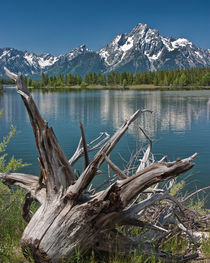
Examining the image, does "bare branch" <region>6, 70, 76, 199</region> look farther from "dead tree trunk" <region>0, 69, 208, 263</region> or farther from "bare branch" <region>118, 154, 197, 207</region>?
"bare branch" <region>118, 154, 197, 207</region>

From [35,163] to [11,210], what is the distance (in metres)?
12.0

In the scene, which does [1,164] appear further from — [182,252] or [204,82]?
[204,82]

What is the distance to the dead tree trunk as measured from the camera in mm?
3574

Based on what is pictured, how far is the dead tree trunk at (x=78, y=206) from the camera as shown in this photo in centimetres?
357

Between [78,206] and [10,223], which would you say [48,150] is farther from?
[10,223]

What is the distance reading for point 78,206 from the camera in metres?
3.74

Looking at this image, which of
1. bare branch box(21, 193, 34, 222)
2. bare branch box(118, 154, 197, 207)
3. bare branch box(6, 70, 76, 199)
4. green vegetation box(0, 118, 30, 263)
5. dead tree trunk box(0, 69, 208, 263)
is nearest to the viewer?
bare branch box(118, 154, 197, 207)

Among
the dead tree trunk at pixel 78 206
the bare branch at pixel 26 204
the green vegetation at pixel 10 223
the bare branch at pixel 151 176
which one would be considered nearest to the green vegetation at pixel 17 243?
the green vegetation at pixel 10 223

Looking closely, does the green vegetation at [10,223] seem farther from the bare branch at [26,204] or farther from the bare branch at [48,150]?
the bare branch at [48,150]

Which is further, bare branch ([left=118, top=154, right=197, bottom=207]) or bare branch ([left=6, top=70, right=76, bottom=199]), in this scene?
bare branch ([left=6, top=70, right=76, bottom=199])

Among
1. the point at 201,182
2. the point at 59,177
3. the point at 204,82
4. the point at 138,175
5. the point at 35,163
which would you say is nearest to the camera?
the point at 138,175

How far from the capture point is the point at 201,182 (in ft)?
47.1

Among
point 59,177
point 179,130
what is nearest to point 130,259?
point 59,177

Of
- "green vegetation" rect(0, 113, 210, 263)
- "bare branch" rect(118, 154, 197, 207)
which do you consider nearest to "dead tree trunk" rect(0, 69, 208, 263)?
"bare branch" rect(118, 154, 197, 207)
